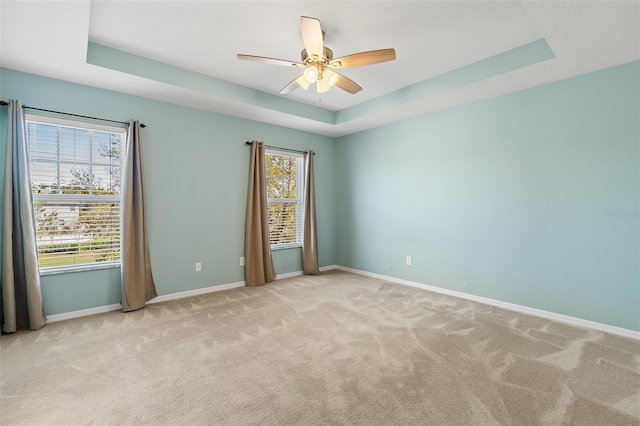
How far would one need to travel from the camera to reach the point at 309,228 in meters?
5.11

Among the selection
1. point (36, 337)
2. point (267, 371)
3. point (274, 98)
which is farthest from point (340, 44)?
point (36, 337)

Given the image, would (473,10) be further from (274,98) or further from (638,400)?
(638,400)

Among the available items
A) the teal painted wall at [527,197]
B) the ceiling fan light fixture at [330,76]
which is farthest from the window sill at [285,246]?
the ceiling fan light fixture at [330,76]

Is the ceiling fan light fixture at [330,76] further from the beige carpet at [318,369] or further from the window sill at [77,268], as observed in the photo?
the window sill at [77,268]

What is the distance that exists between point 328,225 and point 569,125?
12.1ft

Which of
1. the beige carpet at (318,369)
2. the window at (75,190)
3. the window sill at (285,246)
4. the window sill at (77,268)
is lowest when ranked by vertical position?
the beige carpet at (318,369)

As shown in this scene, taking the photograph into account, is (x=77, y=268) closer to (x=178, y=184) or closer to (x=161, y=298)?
(x=161, y=298)

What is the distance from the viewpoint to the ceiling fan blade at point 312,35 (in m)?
2.01

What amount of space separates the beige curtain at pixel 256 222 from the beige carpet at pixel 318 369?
111 cm

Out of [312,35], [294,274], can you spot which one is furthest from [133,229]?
[312,35]

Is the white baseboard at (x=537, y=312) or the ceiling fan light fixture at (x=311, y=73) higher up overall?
the ceiling fan light fixture at (x=311, y=73)

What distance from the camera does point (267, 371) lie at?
212 cm

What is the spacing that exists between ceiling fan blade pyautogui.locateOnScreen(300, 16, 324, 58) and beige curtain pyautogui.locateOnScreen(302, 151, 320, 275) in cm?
275

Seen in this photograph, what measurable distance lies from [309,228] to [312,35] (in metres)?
3.34
